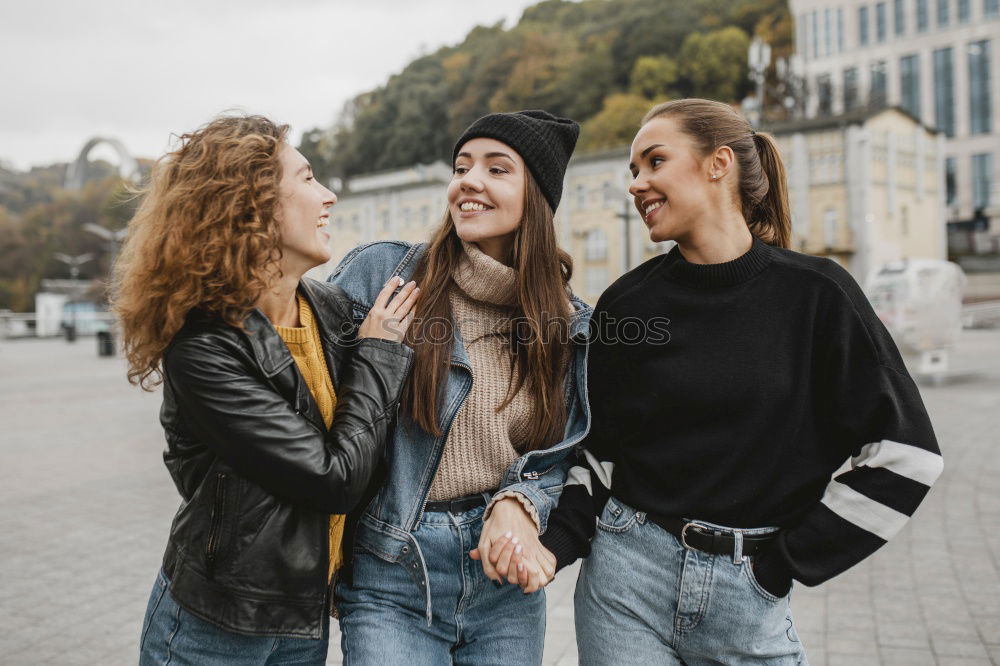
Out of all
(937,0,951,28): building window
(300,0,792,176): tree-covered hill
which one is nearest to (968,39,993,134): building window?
(937,0,951,28): building window

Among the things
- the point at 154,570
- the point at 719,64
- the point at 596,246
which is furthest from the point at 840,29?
the point at 154,570

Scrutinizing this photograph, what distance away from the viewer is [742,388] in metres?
2.02

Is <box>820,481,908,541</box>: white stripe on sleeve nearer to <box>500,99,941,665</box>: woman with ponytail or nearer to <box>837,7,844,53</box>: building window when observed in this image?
<box>500,99,941,665</box>: woman with ponytail

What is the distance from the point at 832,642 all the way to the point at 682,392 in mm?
2965

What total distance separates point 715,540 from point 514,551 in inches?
19.5

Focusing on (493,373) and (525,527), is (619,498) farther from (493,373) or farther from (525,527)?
(493,373)

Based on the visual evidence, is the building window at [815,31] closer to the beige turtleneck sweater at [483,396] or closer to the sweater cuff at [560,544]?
the beige turtleneck sweater at [483,396]

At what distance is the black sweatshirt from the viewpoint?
1.90m

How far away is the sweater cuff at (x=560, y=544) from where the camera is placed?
2150mm

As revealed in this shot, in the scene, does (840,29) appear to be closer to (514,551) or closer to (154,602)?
(514,551)

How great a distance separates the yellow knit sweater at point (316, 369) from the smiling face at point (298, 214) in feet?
0.51

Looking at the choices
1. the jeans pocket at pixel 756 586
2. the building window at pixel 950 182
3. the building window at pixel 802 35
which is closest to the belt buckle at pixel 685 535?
the jeans pocket at pixel 756 586

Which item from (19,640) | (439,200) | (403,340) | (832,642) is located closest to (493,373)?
(403,340)

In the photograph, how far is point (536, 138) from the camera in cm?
236
